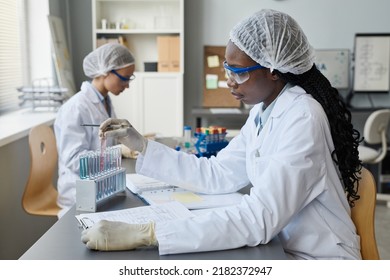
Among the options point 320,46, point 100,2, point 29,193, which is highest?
point 100,2

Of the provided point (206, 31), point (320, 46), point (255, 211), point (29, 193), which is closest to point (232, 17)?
point (206, 31)

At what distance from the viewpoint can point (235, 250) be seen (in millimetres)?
1084

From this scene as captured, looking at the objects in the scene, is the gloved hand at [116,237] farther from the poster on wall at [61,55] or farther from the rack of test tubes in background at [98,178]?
the poster on wall at [61,55]

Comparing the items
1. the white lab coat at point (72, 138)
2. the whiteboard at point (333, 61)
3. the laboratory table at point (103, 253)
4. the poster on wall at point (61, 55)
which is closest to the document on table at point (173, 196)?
the laboratory table at point (103, 253)

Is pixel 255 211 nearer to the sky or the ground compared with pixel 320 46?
nearer to the ground

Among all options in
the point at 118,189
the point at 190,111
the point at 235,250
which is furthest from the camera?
the point at 190,111

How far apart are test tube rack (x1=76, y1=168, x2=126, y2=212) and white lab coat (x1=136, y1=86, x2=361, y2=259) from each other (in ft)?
1.04

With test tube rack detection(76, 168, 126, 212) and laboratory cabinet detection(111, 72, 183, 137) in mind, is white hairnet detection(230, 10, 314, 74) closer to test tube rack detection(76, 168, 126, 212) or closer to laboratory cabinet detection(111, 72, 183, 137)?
test tube rack detection(76, 168, 126, 212)

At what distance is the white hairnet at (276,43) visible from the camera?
1266 millimetres

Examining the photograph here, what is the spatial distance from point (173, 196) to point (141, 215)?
0.22m

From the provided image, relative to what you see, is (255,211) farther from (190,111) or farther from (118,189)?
(190,111)

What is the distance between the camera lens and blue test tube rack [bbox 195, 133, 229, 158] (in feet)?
6.75

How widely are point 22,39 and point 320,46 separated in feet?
7.88

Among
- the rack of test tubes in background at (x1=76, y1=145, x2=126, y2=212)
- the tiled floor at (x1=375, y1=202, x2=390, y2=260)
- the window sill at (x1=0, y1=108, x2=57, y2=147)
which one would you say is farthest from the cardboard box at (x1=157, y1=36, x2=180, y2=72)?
the rack of test tubes in background at (x1=76, y1=145, x2=126, y2=212)
